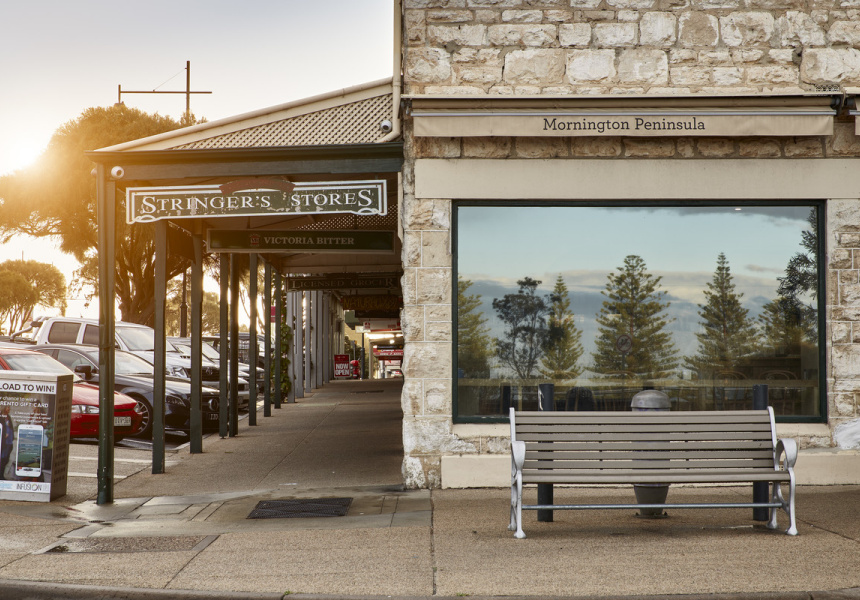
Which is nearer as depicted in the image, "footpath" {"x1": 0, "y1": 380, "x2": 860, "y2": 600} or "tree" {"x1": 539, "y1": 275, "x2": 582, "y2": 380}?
"footpath" {"x1": 0, "y1": 380, "x2": 860, "y2": 600}

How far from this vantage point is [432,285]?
8883mm

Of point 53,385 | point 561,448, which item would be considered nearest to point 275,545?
point 561,448

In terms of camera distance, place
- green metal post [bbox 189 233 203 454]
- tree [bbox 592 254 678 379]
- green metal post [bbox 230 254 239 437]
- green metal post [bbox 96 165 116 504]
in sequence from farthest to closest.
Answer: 1. green metal post [bbox 230 254 239 437]
2. green metal post [bbox 189 233 203 454]
3. tree [bbox 592 254 678 379]
4. green metal post [bbox 96 165 116 504]

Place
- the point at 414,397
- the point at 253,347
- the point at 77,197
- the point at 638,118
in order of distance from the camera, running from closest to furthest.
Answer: the point at 638,118
the point at 414,397
the point at 253,347
the point at 77,197

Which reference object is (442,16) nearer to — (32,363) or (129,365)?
(32,363)

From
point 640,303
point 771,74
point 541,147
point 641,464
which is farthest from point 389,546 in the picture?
point 771,74

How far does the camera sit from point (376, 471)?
10.3 m

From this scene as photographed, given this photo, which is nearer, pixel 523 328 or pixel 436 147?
pixel 436 147

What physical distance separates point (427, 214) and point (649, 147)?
7.42 feet

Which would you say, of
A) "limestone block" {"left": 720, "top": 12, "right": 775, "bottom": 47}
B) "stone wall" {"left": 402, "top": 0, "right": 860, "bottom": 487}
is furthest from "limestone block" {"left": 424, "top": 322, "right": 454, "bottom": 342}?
"limestone block" {"left": 720, "top": 12, "right": 775, "bottom": 47}

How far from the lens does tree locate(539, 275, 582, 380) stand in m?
9.20

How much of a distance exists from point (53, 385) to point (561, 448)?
16.5ft

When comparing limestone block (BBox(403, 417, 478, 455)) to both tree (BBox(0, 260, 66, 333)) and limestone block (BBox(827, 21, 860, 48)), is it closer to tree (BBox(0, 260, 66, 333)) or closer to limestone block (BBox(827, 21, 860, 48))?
limestone block (BBox(827, 21, 860, 48))

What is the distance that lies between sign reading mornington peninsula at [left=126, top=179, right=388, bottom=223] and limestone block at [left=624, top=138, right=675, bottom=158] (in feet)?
8.15
